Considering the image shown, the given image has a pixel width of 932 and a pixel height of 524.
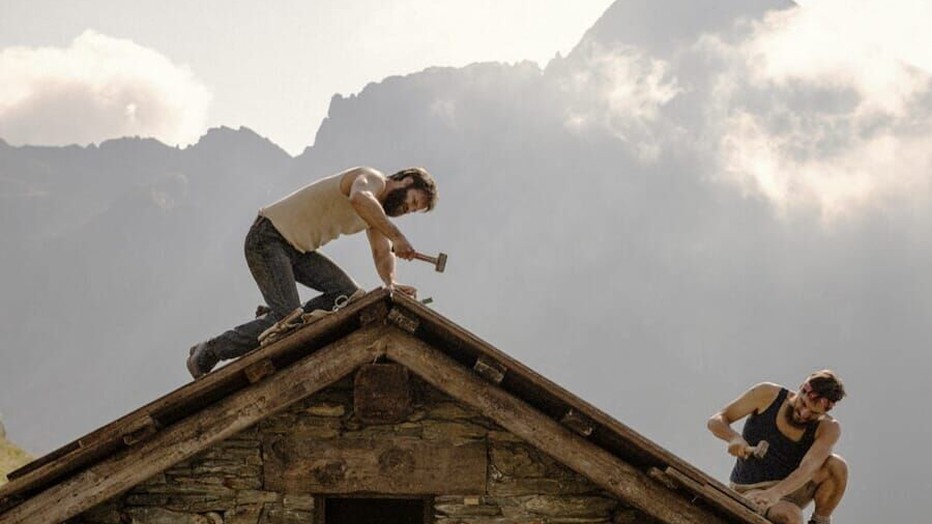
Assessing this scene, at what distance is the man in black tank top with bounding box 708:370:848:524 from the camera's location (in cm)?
767

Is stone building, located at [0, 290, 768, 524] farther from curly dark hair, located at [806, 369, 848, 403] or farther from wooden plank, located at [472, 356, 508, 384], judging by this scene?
curly dark hair, located at [806, 369, 848, 403]

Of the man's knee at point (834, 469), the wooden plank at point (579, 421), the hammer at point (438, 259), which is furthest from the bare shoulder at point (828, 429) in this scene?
the hammer at point (438, 259)

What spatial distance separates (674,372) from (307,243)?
12701cm

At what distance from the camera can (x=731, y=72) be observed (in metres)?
167

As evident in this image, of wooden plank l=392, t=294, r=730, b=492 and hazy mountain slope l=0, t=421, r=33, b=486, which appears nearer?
wooden plank l=392, t=294, r=730, b=492

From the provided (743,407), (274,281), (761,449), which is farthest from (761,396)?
(274,281)

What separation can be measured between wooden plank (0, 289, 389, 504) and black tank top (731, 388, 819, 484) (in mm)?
3571

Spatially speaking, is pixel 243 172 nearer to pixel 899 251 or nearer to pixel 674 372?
pixel 674 372

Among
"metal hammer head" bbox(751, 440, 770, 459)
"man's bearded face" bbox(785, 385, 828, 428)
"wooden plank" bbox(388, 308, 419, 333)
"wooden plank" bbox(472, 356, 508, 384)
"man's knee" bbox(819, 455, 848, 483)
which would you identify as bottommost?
"man's knee" bbox(819, 455, 848, 483)

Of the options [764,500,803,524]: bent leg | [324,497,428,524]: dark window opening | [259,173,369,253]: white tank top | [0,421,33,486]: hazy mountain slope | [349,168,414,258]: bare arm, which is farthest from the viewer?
[0,421,33,486]: hazy mountain slope

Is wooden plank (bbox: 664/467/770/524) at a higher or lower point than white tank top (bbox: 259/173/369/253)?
lower

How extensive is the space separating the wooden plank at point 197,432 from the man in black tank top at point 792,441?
3124 mm

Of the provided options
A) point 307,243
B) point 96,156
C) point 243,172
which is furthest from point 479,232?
point 307,243

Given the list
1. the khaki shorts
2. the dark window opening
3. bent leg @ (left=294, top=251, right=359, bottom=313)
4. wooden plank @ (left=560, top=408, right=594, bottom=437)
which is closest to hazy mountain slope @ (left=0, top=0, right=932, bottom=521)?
the dark window opening
